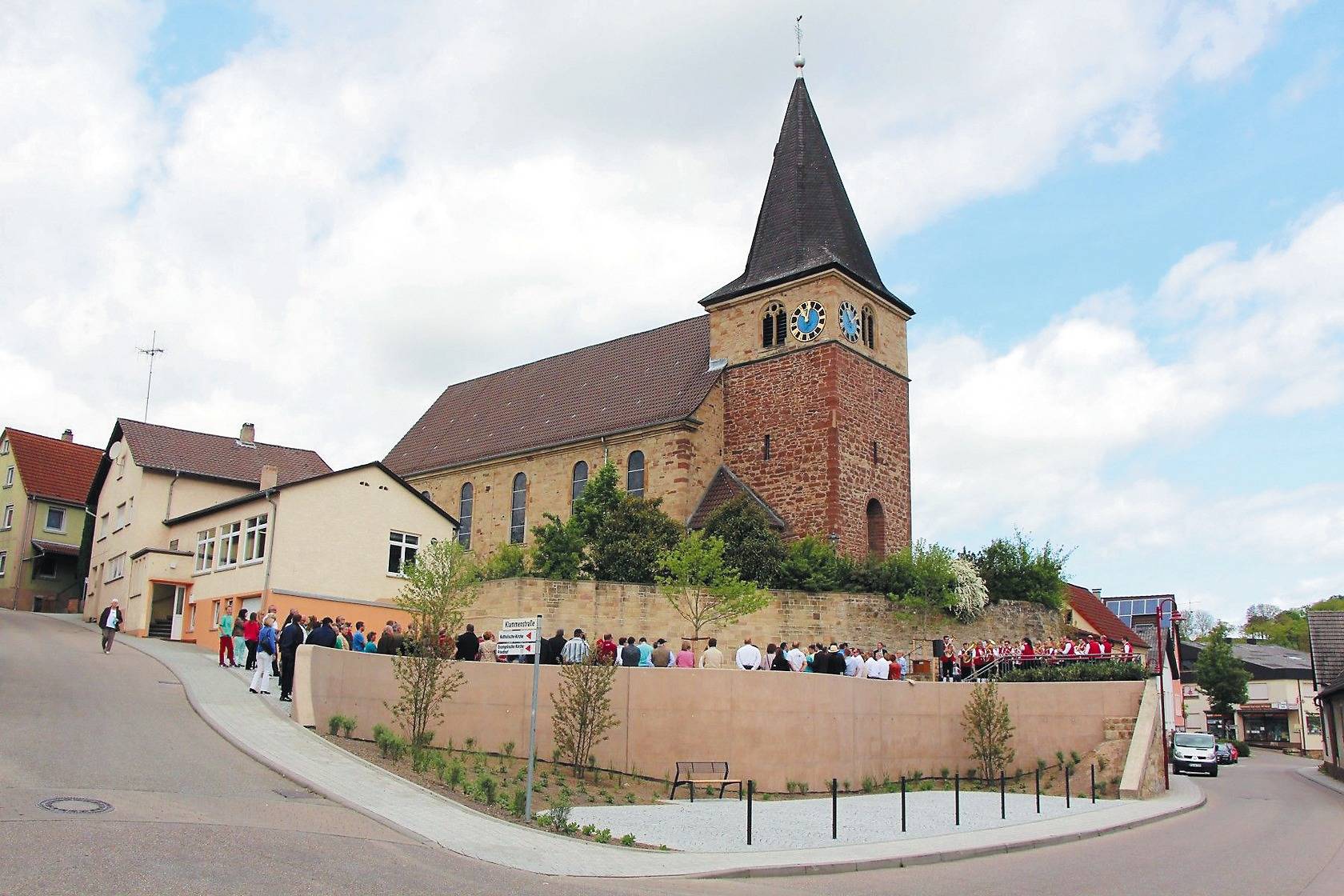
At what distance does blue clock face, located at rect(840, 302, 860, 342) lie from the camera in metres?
38.1

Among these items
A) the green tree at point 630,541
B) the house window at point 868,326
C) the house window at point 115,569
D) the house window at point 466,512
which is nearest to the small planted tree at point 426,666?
the green tree at point 630,541

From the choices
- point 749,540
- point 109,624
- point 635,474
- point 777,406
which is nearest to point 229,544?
point 109,624

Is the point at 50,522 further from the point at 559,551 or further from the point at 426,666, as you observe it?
the point at 426,666

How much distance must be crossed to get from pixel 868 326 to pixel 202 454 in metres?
25.6

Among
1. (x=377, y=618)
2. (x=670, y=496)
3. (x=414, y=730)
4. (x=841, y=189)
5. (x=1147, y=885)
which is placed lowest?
(x=1147, y=885)

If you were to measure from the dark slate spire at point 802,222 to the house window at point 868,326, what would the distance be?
Answer: 79cm

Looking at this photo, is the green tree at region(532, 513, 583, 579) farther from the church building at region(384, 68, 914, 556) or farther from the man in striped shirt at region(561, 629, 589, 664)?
the man in striped shirt at region(561, 629, 589, 664)

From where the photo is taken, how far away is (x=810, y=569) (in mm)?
33281

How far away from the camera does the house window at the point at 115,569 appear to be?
136 ft

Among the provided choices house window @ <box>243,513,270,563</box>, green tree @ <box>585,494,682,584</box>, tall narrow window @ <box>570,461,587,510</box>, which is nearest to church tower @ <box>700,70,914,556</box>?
green tree @ <box>585,494,682,584</box>

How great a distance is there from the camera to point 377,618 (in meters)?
33.5

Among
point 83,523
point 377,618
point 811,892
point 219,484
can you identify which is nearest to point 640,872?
point 811,892

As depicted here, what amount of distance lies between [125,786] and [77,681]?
10.0 metres

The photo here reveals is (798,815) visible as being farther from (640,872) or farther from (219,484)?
(219,484)
